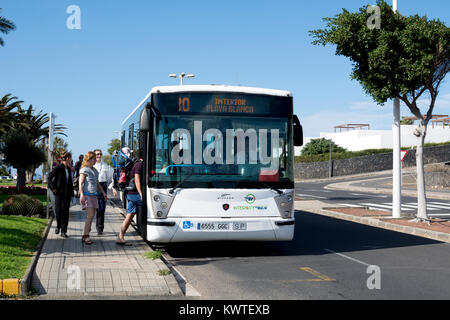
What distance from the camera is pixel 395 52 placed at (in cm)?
1465

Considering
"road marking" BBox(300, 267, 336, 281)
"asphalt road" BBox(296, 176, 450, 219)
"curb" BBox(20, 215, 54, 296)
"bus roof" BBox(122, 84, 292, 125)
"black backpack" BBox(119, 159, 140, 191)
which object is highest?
"bus roof" BBox(122, 84, 292, 125)

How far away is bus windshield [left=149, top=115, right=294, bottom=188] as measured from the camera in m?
9.15

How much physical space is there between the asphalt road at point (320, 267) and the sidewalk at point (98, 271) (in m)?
0.53

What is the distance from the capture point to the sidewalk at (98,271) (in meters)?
6.42

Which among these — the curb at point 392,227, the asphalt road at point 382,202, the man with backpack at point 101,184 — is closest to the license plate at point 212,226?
the man with backpack at point 101,184

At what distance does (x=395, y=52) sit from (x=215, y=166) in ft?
25.8

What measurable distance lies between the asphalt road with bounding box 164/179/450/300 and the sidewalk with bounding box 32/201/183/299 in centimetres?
53

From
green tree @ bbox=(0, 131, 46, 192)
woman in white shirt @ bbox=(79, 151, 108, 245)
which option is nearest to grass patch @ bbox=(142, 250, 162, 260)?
woman in white shirt @ bbox=(79, 151, 108, 245)

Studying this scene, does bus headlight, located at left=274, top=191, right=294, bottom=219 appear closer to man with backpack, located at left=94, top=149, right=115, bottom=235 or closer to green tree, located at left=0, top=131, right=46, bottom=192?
man with backpack, located at left=94, top=149, right=115, bottom=235

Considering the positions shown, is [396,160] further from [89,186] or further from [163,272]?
[163,272]

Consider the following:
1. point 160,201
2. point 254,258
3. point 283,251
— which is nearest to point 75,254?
point 160,201
